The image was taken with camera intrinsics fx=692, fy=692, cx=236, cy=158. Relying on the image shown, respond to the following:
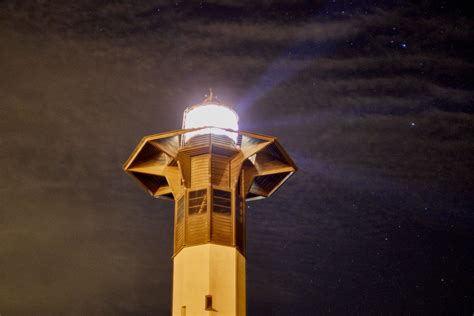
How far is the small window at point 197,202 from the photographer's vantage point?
33316 mm

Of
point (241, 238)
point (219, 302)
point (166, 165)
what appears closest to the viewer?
point (219, 302)

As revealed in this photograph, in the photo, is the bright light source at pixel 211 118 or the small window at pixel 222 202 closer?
the small window at pixel 222 202

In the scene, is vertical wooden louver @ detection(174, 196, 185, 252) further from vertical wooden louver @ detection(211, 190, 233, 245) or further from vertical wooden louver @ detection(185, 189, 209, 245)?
vertical wooden louver @ detection(211, 190, 233, 245)

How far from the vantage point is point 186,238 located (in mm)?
32906

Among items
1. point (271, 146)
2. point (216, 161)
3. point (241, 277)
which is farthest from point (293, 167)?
point (241, 277)

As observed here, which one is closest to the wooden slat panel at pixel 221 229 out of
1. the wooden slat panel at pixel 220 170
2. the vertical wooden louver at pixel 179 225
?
the vertical wooden louver at pixel 179 225

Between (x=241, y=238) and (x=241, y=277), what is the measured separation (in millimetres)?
2020

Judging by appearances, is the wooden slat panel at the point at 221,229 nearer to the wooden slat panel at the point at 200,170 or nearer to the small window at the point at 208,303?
the wooden slat panel at the point at 200,170

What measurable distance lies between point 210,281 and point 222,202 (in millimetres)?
4131

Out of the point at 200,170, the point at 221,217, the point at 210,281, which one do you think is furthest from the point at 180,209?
the point at 210,281

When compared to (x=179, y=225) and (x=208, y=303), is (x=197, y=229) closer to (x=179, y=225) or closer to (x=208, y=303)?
(x=179, y=225)

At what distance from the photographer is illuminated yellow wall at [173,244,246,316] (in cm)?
3125

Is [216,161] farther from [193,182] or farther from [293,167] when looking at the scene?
[293,167]

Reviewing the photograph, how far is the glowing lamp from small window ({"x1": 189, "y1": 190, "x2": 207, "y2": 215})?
11.1ft
